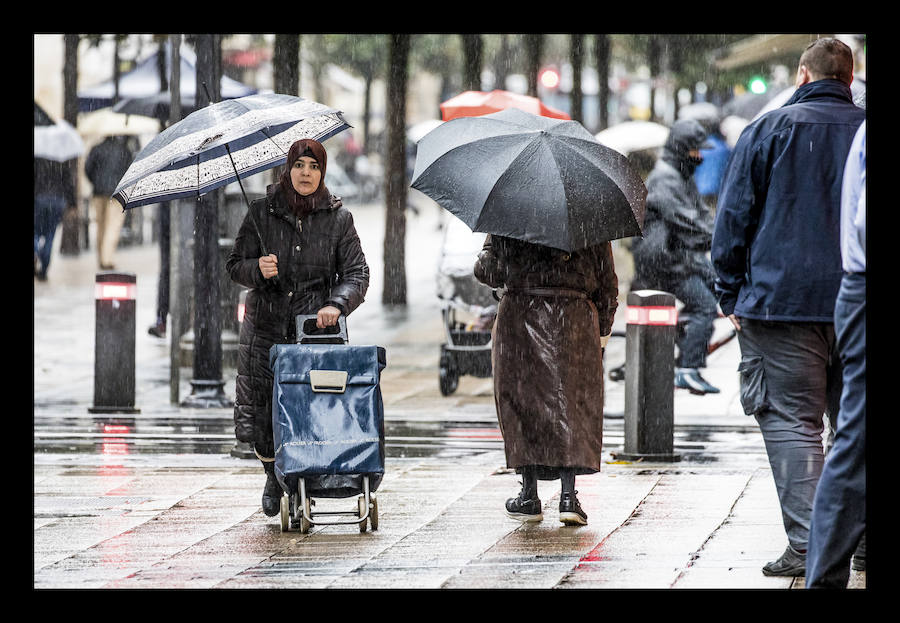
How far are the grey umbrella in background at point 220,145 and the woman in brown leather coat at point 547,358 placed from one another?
1.11 metres

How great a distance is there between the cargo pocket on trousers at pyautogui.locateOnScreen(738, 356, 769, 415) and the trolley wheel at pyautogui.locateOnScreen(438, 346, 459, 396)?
6.35m

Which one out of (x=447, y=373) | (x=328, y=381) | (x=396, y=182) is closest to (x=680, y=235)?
(x=447, y=373)

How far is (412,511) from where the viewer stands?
7.41m

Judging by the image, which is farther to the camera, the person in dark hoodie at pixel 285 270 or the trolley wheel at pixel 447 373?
the trolley wheel at pixel 447 373

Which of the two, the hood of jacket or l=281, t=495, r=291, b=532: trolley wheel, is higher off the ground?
the hood of jacket

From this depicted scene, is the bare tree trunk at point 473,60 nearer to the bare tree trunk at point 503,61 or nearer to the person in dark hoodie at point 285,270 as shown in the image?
the person in dark hoodie at point 285,270

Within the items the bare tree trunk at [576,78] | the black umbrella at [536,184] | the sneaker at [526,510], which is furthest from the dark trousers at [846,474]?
the bare tree trunk at [576,78]

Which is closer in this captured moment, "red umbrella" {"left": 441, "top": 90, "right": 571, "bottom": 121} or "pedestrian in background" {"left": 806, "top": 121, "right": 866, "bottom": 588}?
"pedestrian in background" {"left": 806, "top": 121, "right": 866, "bottom": 588}

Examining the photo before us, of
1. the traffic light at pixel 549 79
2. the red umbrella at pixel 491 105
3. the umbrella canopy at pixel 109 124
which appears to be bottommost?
the red umbrella at pixel 491 105

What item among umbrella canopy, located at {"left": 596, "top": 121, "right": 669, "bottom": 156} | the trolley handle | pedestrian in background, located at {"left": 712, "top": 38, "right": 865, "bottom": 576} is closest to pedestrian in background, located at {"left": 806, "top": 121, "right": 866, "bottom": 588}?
pedestrian in background, located at {"left": 712, "top": 38, "right": 865, "bottom": 576}

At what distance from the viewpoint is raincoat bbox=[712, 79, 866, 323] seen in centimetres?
578

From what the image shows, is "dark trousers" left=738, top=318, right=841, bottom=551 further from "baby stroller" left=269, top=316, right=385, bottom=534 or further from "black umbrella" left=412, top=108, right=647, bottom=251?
"baby stroller" left=269, top=316, right=385, bottom=534

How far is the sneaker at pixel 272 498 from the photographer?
23.6 ft
